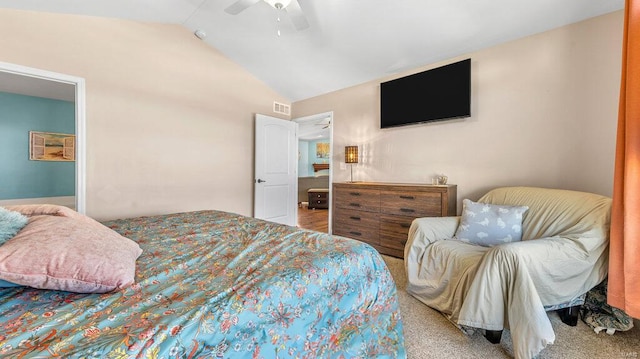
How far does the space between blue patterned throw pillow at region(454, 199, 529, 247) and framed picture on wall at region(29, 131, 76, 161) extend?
19.6 feet

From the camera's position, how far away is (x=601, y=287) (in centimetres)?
178

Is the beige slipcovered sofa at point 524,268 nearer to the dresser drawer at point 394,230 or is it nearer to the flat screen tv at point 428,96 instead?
the dresser drawer at point 394,230

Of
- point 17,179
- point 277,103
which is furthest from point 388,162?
point 17,179

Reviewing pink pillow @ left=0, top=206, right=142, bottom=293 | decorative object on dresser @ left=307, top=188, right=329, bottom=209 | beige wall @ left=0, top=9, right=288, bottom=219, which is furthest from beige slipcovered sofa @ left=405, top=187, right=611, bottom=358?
decorative object on dresser @ left=307, top=188, right=329, bottom=209

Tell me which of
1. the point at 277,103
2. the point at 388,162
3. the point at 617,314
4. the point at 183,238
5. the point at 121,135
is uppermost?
the point at 277,103

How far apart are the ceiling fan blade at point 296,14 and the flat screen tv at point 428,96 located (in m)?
1.49

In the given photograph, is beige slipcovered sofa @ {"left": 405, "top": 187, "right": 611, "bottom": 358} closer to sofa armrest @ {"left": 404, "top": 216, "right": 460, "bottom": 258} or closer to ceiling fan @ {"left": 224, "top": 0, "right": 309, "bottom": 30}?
sofa armrest @ {"left": 404, "top": 216, "right": 460, "bottom": 258}

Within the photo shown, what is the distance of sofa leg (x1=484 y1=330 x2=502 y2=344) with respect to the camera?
153 centimetres

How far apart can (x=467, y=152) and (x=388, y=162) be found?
0.96m

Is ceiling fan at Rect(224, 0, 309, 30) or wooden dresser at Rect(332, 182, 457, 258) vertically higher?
ceiling fan at Rect(224, 0, 309, 30)

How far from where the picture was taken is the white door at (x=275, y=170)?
13.3ft

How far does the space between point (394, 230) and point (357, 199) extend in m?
0.61

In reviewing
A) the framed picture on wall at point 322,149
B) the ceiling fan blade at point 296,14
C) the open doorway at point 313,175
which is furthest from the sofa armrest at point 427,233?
the framed picture on wall at point 322,149

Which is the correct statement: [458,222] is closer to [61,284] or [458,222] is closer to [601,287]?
[601,287]
